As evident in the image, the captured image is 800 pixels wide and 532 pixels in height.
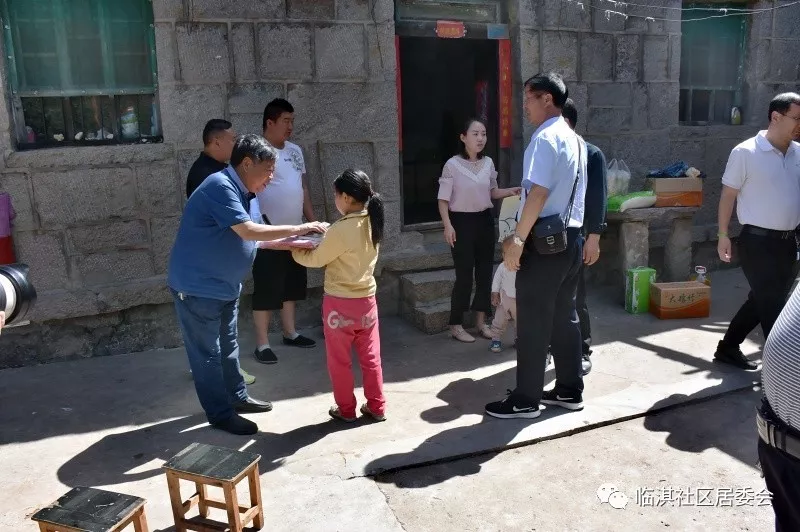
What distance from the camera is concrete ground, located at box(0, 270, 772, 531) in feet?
10.3

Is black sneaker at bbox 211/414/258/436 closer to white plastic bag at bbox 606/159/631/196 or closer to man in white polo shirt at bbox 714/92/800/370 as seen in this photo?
man in white polo shirt at bbox 714/92/800/370

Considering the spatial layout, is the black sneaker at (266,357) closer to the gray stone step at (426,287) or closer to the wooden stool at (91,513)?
the gray stone step at (426,287)

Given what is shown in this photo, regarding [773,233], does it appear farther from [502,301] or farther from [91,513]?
[91,513]

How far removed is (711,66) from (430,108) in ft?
10.3

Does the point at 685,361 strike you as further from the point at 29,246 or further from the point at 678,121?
the point at 29,246

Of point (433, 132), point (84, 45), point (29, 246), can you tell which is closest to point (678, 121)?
point (433, 132)

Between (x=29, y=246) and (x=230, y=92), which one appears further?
(x=230, y=92)

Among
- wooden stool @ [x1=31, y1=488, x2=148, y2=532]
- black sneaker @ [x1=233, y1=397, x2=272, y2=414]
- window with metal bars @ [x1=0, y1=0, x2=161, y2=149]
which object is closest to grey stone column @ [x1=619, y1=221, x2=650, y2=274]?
black sneaker @ [x1=233, y1=397, x2=272, y2=414]

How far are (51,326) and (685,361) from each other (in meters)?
4.59

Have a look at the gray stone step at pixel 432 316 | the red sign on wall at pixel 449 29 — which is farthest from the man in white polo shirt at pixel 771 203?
the red sign on wall at pixel 449 29

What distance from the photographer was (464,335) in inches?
218

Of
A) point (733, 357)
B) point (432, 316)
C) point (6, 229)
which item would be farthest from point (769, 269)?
point (6, 229)

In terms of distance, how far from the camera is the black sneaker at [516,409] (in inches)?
159

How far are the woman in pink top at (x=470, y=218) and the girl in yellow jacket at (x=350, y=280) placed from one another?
5.00 feet
